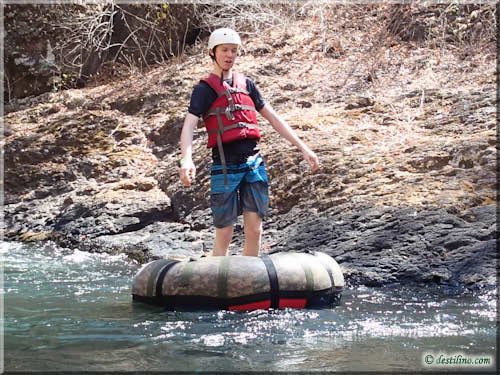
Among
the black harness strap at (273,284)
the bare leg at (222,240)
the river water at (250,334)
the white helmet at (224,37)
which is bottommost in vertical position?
the river water at (250,334)

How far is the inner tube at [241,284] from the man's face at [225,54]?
1.50 meters

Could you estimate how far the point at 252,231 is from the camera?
5.63 m

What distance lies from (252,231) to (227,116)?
36.0 inches

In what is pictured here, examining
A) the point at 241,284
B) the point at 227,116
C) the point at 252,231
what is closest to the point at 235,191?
the point at 252,231

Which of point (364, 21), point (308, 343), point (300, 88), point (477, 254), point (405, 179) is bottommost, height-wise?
point (308, 343)

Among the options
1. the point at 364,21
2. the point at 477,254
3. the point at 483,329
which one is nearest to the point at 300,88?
the point at 364,21

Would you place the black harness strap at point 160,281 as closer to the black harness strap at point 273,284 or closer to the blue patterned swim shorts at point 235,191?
the blue patterned swim shorts at point 235,191

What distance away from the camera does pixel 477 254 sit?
5.86m

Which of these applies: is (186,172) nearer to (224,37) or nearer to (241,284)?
(241,284)

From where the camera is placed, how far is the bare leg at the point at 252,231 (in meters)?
5.61

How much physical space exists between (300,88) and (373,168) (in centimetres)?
330

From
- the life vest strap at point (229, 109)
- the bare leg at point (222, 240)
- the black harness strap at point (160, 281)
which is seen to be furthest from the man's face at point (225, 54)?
the black harness strap at point (160, 281)

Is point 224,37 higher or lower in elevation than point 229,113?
higher

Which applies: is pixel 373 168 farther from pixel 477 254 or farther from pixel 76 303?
pixel 76 303
